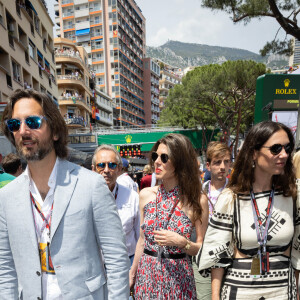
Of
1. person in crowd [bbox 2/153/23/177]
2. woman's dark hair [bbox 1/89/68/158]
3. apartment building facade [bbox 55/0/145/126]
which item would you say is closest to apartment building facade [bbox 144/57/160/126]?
apartment building facade [bbox 55/0/145/126]

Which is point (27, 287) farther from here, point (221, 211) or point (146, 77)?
point (146, 77)

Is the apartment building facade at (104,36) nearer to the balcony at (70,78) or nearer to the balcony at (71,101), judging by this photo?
the balcony at (70,78)

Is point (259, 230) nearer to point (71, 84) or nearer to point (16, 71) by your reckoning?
point (16, 71)

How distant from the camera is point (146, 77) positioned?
66438 millimetres

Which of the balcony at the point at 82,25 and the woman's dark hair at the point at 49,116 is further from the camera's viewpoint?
the balcony at the point at 82,25

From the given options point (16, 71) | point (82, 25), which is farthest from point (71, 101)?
point (82, 25)

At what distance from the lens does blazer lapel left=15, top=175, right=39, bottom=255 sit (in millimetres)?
1363

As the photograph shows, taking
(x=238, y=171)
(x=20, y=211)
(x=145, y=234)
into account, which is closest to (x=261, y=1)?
(x=238, y=171)

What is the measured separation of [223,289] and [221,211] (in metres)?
0.50

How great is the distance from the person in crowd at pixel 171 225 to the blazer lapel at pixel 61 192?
2.37 ft

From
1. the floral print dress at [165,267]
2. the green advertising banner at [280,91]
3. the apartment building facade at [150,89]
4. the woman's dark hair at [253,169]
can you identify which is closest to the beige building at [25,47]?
the green advertising banner at [280,91]

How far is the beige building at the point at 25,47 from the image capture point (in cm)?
1522

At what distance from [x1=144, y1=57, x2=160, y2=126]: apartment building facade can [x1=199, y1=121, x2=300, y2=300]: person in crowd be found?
66.8 meters

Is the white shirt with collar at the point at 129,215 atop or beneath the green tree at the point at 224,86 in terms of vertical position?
beneath
